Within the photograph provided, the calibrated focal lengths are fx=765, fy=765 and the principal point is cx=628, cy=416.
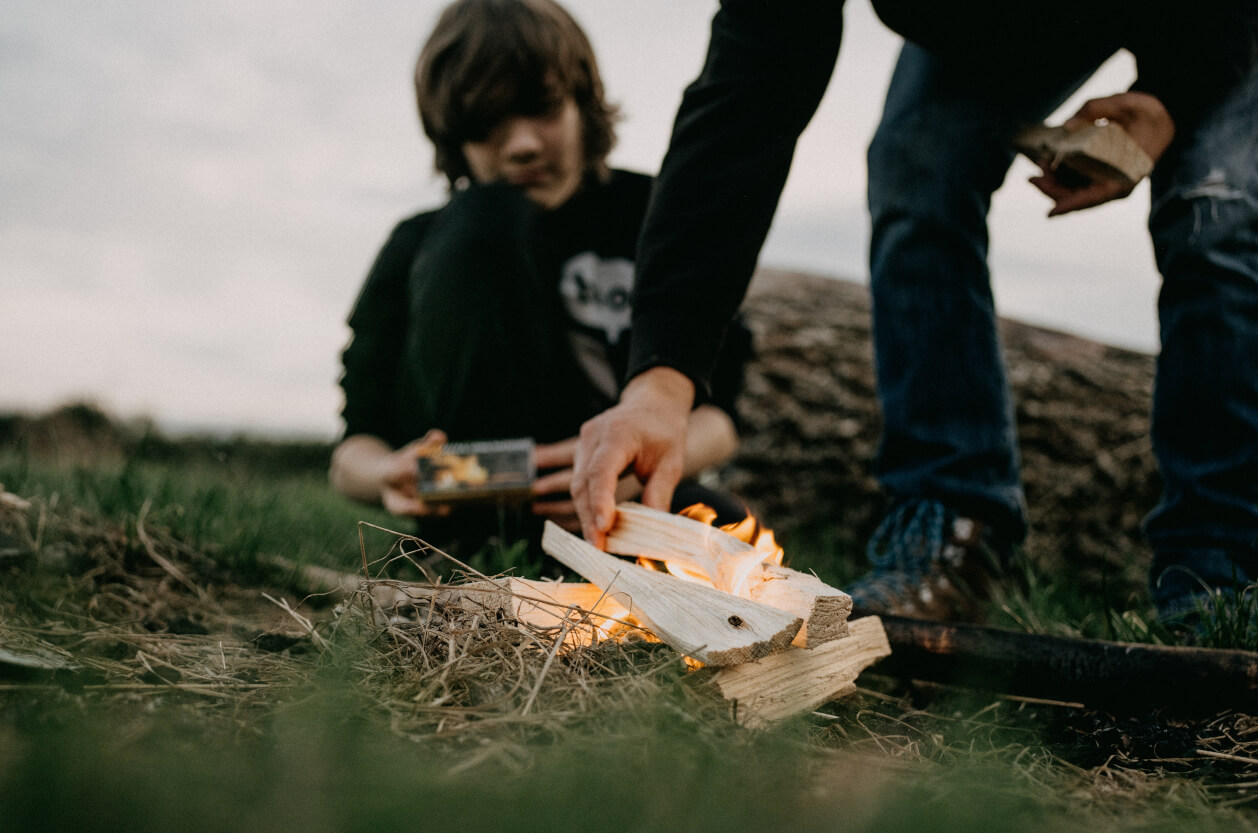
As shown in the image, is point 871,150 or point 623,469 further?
point 871,150

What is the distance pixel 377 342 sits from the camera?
3.06 meters

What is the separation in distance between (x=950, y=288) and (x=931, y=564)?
849 millimetres

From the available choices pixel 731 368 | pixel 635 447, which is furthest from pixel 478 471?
pixel 731 368

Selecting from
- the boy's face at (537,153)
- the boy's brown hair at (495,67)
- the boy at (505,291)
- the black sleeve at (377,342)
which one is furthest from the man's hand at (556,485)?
the boy's brown hair at (495,67)

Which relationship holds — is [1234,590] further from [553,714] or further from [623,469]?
[553,714]

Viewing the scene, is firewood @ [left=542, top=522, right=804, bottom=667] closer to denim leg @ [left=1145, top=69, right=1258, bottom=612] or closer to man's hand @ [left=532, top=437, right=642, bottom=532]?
man's hand @ [left=532, top=437, right=642, bottom=532]

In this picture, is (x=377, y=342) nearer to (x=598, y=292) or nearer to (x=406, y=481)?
(x=406, y=481)

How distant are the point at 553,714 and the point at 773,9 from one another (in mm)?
1732

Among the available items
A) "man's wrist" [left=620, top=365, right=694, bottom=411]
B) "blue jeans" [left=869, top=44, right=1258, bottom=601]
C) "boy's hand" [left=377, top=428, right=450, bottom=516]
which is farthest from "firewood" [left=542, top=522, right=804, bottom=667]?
"blue jeans" [left=869, top=44, right=1258, bottom=601]

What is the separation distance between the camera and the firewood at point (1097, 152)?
1.82 metres

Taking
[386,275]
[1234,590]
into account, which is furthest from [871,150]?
[386,275]

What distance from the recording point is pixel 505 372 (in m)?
2.64

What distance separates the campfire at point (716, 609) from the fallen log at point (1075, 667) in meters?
0.21

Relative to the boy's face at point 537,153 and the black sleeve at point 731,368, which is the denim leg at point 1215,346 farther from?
the boy's face at point 537,153
